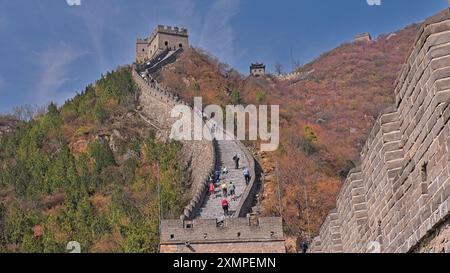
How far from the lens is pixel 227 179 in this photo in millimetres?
31391

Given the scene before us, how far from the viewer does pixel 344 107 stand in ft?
198

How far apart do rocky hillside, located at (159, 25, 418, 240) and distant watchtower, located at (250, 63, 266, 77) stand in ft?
4.01

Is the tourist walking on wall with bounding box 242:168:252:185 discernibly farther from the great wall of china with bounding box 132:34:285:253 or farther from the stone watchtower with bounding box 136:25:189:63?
the stone watchtower with bounding box 136:25:189:63

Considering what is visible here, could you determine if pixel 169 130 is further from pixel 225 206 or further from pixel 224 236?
pixel 224 236

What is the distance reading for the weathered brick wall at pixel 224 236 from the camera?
68.0ft

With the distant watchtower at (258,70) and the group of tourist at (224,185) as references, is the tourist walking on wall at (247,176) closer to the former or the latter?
the group of tourist at (224,185)

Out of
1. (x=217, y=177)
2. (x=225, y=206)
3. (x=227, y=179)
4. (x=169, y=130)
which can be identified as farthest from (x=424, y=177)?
(x=169, y=130)

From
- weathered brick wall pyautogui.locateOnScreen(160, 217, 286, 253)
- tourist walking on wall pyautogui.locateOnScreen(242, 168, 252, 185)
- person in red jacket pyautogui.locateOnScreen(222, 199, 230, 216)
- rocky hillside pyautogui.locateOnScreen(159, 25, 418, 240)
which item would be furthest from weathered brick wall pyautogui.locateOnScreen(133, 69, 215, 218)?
weathered brick wall pyautogui.locateOnScreen(160, 217, 286, 253)

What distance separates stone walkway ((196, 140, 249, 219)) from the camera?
26234mm

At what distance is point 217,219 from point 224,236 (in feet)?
5.66

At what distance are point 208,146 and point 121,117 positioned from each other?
561 inches

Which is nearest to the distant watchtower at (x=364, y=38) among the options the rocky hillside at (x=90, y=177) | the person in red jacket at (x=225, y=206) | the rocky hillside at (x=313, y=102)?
the rocky hillside at (x=313, y=102)

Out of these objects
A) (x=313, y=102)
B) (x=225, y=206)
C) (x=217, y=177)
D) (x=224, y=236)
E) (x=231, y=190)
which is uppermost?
(x=313, y=102)

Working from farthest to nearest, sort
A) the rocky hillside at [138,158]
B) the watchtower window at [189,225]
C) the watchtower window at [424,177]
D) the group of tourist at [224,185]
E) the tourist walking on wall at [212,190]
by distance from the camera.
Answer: the rocky hillside at [138,158]
the tourist walking on wall at [212,190]
the group of tourist at [224,185]
the watchtower window at [189,225]
the watchtower window at [424,177]
